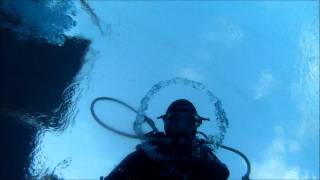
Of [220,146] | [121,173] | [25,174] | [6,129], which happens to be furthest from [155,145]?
[6,129]

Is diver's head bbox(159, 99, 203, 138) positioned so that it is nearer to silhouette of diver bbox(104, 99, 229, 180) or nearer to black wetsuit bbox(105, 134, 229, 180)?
silhouette of diver bbox(104, 99, 229, 180)

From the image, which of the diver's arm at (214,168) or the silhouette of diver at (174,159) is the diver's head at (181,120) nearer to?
the silhouette of diver at (174,159)

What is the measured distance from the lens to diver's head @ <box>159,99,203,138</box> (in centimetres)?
489

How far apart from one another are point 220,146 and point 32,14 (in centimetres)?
743

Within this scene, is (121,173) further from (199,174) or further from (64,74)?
(64,74)

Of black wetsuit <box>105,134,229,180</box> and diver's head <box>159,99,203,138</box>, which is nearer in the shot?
black wetsuit <box>105,134,229,180</box>

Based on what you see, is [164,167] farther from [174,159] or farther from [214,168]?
[214,168]

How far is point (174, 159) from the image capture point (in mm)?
4551

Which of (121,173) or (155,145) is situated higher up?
(155,145)

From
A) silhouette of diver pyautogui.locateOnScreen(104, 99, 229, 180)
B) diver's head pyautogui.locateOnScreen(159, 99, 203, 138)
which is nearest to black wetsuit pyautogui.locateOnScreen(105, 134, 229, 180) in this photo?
silhouette of diver pyautogui.locateOnScreen(104, 99, 229, 180)

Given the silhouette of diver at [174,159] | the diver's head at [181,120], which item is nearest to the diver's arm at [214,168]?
the silhouette of diver at [174,159]

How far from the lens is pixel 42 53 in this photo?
1203 cm

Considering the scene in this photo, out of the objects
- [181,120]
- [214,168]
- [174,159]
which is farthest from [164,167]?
[181,120]

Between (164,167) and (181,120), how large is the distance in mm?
651
